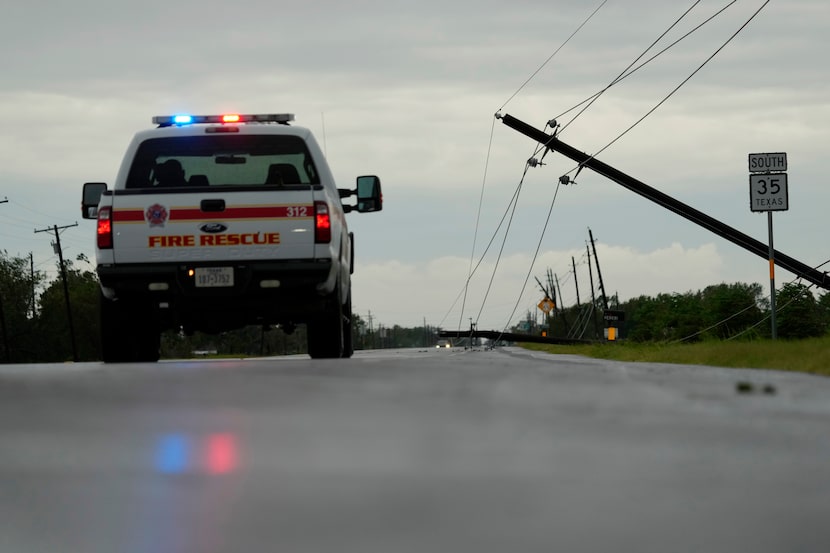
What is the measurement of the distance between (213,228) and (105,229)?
39.3 inches

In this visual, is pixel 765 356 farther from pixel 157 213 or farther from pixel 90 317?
pixel 90 317

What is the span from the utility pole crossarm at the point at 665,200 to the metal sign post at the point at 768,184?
13.7 m

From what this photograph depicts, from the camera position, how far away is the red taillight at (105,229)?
35.8 feet

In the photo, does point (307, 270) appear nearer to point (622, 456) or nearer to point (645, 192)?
point (622, 456)

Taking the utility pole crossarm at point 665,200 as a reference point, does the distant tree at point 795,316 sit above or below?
below

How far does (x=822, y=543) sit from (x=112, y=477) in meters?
1.73

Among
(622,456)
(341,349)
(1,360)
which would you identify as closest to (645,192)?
(341,349)

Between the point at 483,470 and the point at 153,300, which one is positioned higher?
the point at 153,300

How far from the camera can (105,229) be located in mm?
10953

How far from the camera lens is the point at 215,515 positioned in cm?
268

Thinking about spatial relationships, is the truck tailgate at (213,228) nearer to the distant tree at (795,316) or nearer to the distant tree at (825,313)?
the distant tree at (825,313)

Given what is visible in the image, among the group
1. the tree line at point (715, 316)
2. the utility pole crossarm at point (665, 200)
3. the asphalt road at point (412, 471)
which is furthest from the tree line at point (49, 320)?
the asphalt road at point (412, 471)

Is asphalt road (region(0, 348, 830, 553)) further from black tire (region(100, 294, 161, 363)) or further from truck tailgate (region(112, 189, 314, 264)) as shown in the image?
black tire (region(100, 294, 161, 363))

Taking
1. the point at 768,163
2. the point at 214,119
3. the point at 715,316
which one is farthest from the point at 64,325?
the point at 214,119
